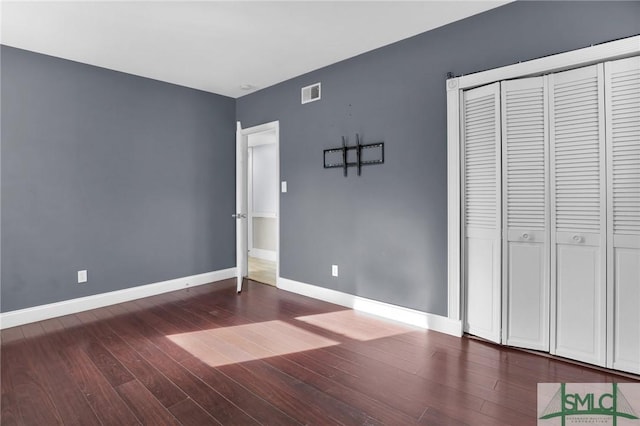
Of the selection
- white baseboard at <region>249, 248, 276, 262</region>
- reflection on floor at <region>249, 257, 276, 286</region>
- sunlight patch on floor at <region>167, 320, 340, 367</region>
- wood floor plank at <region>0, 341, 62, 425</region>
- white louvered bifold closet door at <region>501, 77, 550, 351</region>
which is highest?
white louvered bifold closet door at <region>501, 77, 550, 351</region>

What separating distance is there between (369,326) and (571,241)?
174cm

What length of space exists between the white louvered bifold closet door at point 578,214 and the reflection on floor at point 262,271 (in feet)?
10.8

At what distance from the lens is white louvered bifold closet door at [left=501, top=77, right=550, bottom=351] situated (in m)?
2.48

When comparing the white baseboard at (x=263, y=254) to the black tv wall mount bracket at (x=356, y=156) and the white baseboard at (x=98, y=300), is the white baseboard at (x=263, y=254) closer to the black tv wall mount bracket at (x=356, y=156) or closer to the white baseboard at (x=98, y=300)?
the white baseboard at (x=98, y=300)

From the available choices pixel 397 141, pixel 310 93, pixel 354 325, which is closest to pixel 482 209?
pixel 397 141

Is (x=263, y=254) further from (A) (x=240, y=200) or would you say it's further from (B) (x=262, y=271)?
(A) (x=240, y=200)

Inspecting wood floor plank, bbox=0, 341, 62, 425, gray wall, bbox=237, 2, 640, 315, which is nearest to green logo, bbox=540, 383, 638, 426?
gray wall, bbox=237, 2, 640, 315

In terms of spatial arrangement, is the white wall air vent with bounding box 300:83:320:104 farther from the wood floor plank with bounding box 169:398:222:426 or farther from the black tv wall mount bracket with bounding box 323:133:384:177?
the wood floor plank with bounding box 169:398:222:426

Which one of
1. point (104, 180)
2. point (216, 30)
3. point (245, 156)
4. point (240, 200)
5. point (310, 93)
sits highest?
point (216, 30)

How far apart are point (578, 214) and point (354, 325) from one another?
198 cm

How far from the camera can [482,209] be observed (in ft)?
9.05

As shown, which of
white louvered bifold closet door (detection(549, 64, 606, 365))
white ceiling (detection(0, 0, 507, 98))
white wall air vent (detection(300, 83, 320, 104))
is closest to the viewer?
white louvered bifold closet door (detection(549, 64, 606, 365))

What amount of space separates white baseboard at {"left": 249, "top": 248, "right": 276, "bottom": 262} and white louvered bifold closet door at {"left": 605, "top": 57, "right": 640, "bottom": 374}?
5.04 metres

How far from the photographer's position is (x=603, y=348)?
2.23 metres
